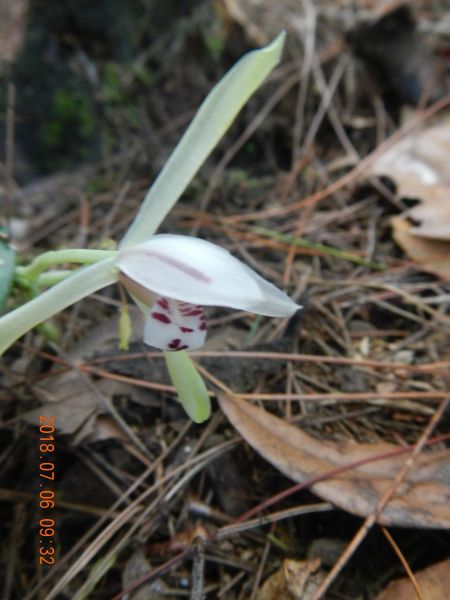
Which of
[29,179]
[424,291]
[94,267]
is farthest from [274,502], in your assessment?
[29,179]

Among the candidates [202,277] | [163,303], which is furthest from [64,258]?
[202,277]

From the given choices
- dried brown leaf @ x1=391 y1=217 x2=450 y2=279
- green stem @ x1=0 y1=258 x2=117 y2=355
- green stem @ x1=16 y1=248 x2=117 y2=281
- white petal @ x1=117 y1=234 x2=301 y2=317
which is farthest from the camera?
dried brown leaf @ x1=391 y1=217 x2=450 y2=279

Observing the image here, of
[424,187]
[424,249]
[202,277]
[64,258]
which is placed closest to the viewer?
[202,277]

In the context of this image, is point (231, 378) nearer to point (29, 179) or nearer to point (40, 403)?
A: point (40, 403)

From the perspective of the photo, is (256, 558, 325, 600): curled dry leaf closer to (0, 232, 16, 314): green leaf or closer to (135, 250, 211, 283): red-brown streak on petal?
(135, 250, 211, 283): red-brown streak on petal

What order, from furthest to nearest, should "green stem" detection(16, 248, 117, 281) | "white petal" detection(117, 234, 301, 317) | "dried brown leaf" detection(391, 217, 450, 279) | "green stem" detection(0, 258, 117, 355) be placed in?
"dried brown leaf" detection(391, 217, 450, 279) < "green stem" detection(16, 248, 117, 281) < "green stem" detection(0, 258, 117, 355) < "white petal" detection(117, 234, 301, 317)

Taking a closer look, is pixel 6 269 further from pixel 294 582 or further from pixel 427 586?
pixel 427 586

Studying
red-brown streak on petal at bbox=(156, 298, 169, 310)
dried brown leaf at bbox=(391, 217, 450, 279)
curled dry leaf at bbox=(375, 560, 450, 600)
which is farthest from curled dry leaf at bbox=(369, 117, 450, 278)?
red-brown streak on petal at bbox=(156, 298, 169, 310)
